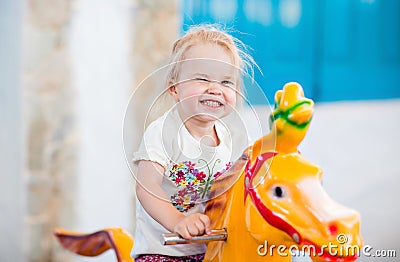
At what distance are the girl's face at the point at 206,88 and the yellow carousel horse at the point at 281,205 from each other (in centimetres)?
5

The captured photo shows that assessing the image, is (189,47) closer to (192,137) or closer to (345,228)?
(192,137)

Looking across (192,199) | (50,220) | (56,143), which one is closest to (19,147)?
(56,143)

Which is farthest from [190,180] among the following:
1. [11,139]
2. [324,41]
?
[324,41]

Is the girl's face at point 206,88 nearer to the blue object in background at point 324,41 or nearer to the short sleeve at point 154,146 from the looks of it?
the short sleeve at point 154,146

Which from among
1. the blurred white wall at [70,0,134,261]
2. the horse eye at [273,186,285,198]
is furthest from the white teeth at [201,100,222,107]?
the blurred white wall at [70,0,134,261]

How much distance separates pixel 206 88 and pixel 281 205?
0.50 feet

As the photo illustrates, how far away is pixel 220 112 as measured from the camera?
26.2 inches

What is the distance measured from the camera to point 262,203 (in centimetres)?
62

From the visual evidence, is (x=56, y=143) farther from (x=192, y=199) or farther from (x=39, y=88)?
(x=192, y=199)

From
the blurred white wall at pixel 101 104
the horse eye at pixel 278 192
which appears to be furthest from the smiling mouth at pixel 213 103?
the blurred white wall at pixel 101 104

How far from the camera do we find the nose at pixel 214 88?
66 centimetres

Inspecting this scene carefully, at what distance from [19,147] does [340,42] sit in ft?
5.28

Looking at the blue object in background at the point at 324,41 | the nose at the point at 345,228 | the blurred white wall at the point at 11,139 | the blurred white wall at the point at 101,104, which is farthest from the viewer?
the blue object in background at the point at 324,41

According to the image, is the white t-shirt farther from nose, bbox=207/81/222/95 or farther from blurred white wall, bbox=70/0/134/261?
blurred white wall, bbox=70/0/134/261
